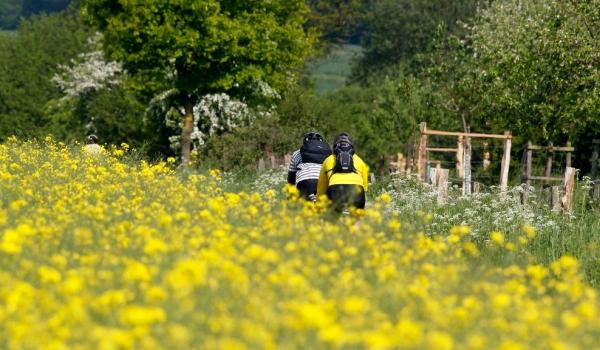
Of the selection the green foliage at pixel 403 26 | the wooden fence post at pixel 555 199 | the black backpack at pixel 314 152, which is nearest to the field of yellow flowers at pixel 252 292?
the black backpack at pixel 314 152

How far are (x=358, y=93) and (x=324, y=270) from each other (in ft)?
215

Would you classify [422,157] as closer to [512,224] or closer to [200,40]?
[512,224]

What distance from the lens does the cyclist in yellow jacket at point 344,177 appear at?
12.9m

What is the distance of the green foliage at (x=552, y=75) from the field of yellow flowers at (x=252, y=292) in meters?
A: 14.2

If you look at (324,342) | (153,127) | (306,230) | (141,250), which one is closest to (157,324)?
(324,342)

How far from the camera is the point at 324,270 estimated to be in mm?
7914

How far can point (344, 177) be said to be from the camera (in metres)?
13.1

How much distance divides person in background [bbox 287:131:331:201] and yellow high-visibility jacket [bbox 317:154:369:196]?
97 centimetres

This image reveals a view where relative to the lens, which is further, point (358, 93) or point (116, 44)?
point (358, 93)

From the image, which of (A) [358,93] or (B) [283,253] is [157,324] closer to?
(B) [283,253]

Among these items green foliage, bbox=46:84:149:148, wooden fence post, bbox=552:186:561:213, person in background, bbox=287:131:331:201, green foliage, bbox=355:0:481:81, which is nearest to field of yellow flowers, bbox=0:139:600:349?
person in background, bbox=287:131:331:201

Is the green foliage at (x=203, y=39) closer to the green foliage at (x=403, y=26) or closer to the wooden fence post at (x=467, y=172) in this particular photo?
the wooden fence post at (x=467, y=172)

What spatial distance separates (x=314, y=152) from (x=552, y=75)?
1217cm

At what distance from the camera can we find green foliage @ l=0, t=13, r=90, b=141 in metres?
57.4
